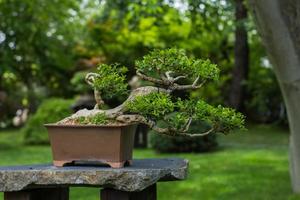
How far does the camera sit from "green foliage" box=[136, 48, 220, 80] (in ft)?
11.3

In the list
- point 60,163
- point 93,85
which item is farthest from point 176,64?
point 60,163

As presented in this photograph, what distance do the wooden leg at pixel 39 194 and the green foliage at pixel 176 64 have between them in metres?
1.00

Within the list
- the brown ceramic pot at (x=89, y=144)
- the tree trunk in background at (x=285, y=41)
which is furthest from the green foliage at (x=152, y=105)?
the tree trunk in background at (x=285, y=41)

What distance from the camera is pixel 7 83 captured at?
2088 cm

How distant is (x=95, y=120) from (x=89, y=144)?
0.15 metres

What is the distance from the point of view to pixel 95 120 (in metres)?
3.35

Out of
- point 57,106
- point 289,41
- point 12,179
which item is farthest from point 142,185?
point 57,106

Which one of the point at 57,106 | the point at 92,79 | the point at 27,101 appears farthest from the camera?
the point at 27,101

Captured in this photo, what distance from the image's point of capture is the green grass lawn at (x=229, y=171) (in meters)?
6.68

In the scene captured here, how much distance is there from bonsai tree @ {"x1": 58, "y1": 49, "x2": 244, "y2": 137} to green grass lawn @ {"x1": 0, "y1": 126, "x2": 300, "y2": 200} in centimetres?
311

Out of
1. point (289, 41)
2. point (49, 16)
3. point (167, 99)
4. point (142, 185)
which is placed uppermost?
point (49, 16)

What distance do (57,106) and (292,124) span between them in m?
9.38

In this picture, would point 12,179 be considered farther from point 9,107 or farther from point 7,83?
point 7,83

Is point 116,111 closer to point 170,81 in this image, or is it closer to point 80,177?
point 170,81
